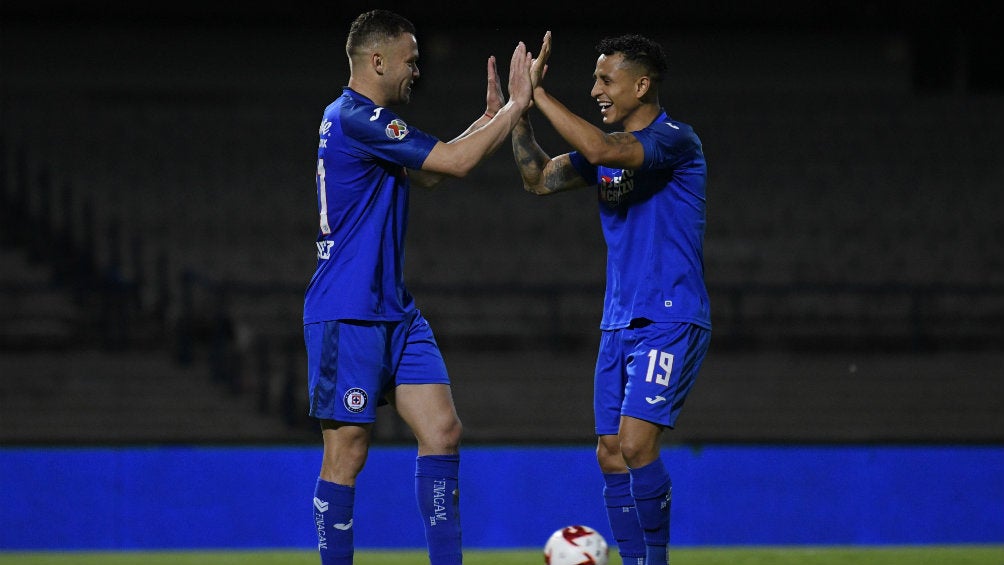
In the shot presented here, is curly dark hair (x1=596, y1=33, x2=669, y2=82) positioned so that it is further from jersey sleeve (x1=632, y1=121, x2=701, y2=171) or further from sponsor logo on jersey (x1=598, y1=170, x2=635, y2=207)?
sponsor logo on jersey (x1=598, y1=170, x2=635, y2=207)

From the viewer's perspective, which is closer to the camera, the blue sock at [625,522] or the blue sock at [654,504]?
the blue sock at [654,504]

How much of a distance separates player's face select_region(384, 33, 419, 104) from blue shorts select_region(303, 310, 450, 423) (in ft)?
2.62

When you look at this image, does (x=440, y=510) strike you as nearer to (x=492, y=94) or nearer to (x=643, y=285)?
(x=643, y=285)

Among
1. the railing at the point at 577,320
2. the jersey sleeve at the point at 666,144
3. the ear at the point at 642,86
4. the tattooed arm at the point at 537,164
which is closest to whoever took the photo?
the jersey sleeve at the point at 666,144

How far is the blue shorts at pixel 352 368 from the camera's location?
4.30 metres

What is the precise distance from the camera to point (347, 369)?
170 inches

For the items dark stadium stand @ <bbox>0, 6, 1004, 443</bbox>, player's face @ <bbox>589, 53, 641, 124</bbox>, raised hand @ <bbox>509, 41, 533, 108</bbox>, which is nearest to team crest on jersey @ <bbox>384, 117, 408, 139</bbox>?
raised hand @ <bbox>509, 41, 533, 108</bbox>

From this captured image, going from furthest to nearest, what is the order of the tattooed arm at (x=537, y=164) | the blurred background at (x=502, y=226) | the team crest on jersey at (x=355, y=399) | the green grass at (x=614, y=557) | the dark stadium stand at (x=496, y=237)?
the dark stadium stand at (x=496, y=237) < the blurred background at (x=502, y=226) < the green grass at (x=614, y=557) < the tattooed arm at (x=537, y=164) < the team crest on jersey at (x=355, y=399)

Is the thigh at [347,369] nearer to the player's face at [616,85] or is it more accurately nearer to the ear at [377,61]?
the ear at [377,61]

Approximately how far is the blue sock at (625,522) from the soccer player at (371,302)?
0.60 m

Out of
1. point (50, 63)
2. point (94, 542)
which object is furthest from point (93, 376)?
point (50, 63)

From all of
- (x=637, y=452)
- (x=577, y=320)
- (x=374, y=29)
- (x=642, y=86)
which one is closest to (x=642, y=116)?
(x=642, y=86)

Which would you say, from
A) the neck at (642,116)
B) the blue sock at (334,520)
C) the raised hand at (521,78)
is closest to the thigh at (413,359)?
the blue sock at (334,520)

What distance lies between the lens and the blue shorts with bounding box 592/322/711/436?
4520 millimetres
